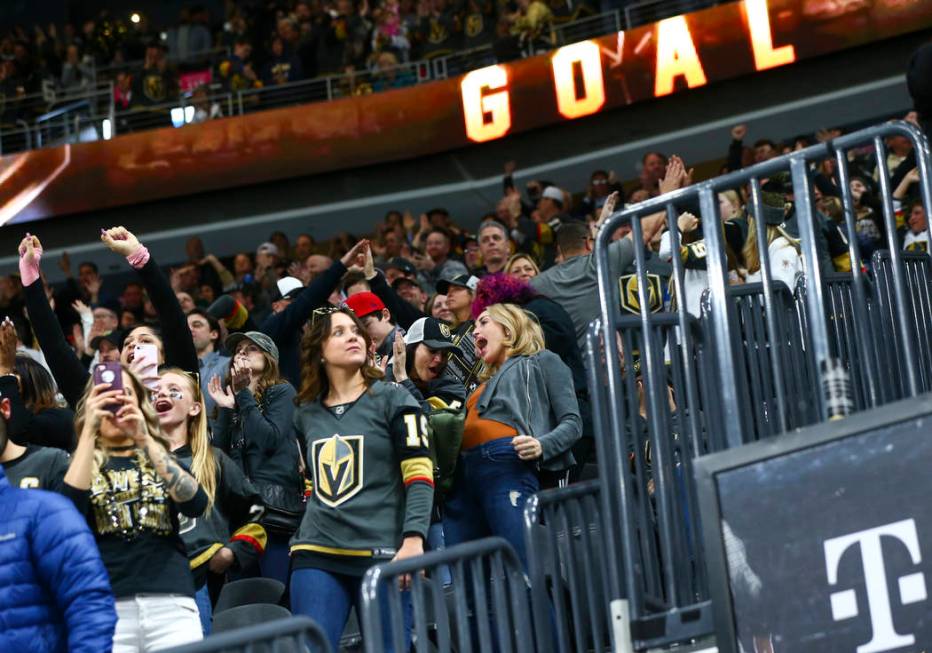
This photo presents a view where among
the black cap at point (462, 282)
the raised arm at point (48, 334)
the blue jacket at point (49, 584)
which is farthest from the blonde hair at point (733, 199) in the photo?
the blue jacket at point (49, 584)

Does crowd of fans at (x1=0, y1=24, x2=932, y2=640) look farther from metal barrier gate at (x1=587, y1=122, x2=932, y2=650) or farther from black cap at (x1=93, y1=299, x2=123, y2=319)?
black cap at (x1=93, y1=299, x2=123, y2=319)

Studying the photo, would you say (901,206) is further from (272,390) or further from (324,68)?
(324,68)

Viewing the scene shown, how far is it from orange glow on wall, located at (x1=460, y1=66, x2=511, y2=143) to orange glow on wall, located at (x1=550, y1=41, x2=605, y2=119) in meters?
0.66

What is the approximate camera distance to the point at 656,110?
1611 centimetres

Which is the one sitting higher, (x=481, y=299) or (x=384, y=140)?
(x=384, y=140)

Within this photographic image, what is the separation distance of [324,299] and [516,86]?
979cm

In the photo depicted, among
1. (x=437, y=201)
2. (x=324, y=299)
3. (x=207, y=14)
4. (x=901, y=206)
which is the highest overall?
(x=207, y=14)

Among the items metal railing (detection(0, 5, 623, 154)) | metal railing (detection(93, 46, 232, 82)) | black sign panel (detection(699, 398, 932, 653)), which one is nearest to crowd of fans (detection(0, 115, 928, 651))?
black sign panel (detection(699, 398, 932, 653))

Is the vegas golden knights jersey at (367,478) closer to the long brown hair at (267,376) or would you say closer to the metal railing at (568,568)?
the metal railing at (568,568)

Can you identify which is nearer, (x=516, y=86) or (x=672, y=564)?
(x=672, y=564)

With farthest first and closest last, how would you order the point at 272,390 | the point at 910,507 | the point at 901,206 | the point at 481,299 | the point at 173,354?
the point at 901,206
the point at 481,299
the point at 272,390
the point at 173,354
the point at 910,507

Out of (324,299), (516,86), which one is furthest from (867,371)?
(516,86)

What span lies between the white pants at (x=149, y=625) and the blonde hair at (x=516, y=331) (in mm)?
2058

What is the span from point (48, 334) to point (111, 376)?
1.48 meters
